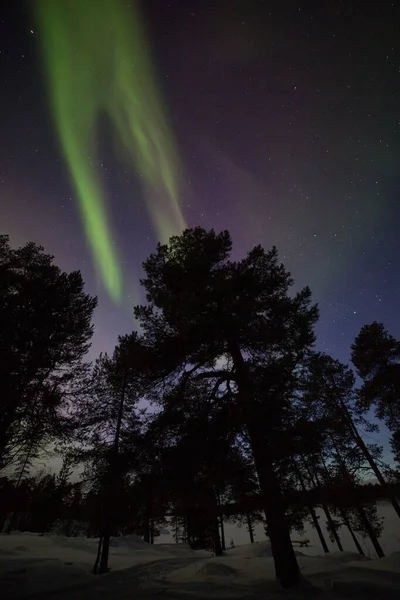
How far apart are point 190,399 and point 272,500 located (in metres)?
3.47

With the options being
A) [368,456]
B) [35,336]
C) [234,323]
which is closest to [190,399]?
A: [234,323]

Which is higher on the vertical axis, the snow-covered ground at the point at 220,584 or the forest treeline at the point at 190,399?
the forest treeline at the point at 190,399

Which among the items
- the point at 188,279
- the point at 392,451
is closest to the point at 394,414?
the point at 392,451

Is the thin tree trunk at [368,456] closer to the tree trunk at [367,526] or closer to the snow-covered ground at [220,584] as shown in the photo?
the tree trunk at [367,526]

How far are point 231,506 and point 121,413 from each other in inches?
393

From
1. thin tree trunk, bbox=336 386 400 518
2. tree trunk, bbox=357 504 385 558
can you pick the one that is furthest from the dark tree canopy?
tree trunk, bbox=357 504 385 558

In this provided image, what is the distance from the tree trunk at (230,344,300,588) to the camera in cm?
666

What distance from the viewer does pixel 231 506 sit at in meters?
7.32

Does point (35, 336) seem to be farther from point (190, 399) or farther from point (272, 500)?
point (272, 500)

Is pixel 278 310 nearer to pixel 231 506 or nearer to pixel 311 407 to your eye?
pixel 311 407

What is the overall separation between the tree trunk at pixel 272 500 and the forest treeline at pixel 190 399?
A: 32 mm

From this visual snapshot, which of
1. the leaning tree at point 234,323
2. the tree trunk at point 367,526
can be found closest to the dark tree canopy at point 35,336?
the leaning tree at point 234,323

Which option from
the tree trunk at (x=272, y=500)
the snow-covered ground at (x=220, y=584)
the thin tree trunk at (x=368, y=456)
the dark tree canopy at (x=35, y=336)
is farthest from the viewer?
the thin tree trunk at (x=368, y=456)

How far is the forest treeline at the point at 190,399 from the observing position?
6.99 m
